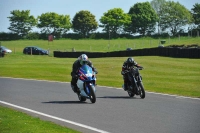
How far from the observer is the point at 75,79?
1655 centimetres

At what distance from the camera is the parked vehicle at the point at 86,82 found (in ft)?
50.4

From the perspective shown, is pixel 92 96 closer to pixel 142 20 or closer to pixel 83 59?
pixel 83 59

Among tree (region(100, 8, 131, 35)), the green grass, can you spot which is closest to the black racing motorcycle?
the green grass

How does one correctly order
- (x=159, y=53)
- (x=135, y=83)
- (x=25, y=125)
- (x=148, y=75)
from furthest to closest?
1. (x=159, y=53)
2. (x=148, y=75)
3. (x=135, y=83)
4. (x=25, y=125)

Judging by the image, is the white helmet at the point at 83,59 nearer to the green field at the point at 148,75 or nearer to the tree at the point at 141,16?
the green field at the point at 148,75

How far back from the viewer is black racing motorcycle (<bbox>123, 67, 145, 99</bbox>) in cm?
1691

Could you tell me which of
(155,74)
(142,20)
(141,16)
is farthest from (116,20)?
(142,20)

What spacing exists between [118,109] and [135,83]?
365cm

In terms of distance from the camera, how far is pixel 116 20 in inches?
1676

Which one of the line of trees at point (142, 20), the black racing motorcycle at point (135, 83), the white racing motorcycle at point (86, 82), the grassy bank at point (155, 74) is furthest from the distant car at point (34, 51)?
the white racing motorcycle at point (86, 82)

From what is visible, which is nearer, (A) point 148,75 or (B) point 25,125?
(B) point 25,125

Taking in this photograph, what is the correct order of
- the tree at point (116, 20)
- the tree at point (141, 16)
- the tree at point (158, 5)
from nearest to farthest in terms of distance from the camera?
1. the tree at point (158, 5)
2. the tree at point (141, 16)
3. the tree at point (116, 20)

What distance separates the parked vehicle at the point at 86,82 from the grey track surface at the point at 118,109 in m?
0.29

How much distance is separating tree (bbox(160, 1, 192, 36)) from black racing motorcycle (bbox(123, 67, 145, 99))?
2129 mm
